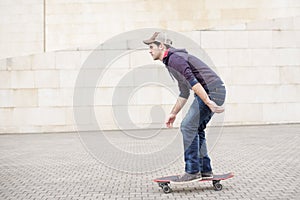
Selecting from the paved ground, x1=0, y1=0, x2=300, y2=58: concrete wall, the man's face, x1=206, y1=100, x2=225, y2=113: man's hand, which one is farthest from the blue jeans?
x1=0, y1=0, x2=300, y2=58: concrete wall

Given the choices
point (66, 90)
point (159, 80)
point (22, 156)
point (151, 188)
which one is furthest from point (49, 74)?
point (151, 188)

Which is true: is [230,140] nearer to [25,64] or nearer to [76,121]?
[76,121]

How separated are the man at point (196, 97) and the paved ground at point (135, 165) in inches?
14.4

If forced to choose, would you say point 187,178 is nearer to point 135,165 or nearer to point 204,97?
point 204,97

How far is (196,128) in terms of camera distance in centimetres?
677

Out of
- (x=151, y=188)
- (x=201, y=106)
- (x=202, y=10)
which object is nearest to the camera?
(x=201, y=106)

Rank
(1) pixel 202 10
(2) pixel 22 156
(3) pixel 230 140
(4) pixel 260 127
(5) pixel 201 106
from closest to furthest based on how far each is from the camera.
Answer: (5) pixel 201 106, (2) pixel 22 156, (3) pixel 230 140, (4) pixel 260 127, (1) pixel 202 10

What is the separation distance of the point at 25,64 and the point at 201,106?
1143cm

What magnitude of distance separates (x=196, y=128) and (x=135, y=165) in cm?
303

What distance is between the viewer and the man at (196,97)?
6559mm

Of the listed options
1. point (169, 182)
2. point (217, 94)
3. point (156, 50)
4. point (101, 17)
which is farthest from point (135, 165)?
point (101, 17)

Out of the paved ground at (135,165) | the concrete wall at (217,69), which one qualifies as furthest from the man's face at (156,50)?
the concrete wall at (217,69)

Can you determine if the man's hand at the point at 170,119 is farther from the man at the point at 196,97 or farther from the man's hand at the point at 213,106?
the man's hand at the point at 213,106

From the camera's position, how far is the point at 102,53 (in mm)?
17047
